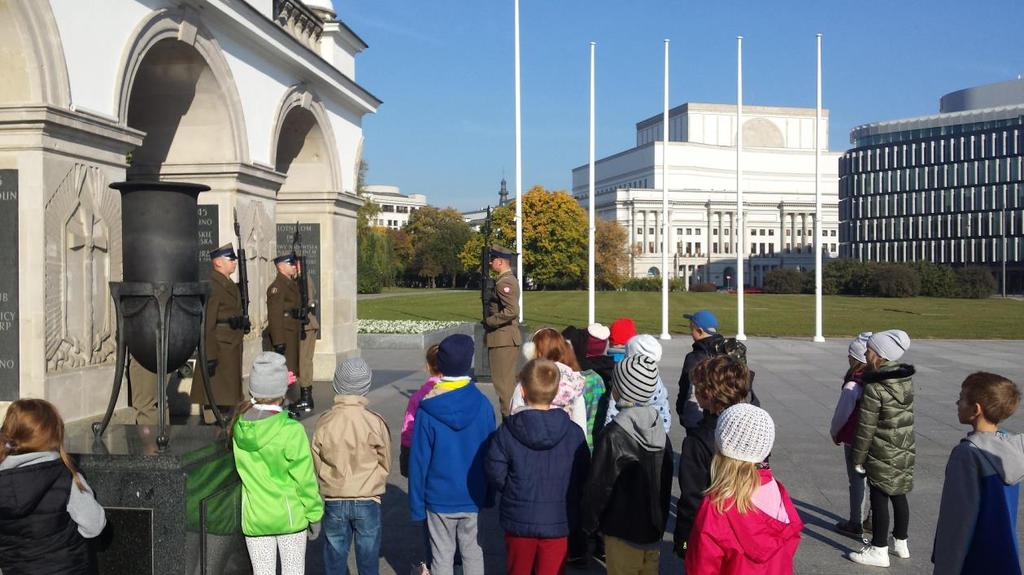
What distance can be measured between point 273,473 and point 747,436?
8.65ft

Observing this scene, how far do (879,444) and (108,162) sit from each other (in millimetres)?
7743

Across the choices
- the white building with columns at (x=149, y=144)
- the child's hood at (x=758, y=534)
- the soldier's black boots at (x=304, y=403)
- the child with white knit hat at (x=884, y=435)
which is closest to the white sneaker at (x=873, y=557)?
the child with white knit hat at (x=884, y=435)

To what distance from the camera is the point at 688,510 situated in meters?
4.75

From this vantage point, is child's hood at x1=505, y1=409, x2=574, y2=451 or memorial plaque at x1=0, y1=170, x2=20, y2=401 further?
memorial plaque at x1=0, y1=170, x2=20, y2=401

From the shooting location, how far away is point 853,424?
712cm

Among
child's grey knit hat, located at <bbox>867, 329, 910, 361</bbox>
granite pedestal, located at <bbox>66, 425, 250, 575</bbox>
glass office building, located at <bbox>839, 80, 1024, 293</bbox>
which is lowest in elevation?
granite pedestal, located at <bbox>66, 425, 250, 575</bbox>

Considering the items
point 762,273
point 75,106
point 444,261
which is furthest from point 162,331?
point 762,273

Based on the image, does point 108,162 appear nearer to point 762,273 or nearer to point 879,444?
point 879,444

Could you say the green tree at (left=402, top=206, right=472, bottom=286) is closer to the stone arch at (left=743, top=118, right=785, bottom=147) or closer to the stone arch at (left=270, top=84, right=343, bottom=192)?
the stone arch at (left=743, top=118, right=785, bottom=147)

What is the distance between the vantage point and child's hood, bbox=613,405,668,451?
5023 millimetres

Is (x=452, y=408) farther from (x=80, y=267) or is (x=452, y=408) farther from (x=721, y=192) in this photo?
(x=721, y=192)

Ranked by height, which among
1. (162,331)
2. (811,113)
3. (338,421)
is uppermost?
(811,113)

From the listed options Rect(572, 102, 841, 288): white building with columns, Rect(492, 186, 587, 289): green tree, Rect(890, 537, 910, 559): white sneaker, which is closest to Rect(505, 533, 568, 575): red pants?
Rect(890, 537, 910, 559): white sneaker

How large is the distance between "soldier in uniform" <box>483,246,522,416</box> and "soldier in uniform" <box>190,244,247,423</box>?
10.0ft
